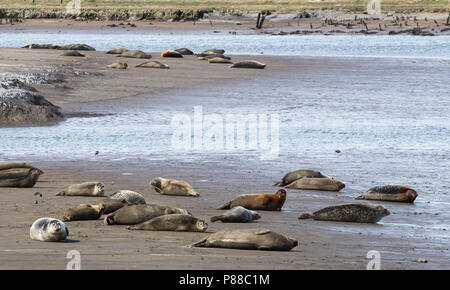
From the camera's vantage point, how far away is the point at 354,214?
9.12 m

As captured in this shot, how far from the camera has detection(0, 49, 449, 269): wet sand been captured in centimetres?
694

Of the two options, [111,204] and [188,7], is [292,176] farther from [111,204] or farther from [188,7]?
[188,7]

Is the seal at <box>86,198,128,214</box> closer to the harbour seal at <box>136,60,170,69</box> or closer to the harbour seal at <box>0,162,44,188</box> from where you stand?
the harbour seal at <box>0,162,44,188</box>

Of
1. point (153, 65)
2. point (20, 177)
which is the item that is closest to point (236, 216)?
point (20, 177)

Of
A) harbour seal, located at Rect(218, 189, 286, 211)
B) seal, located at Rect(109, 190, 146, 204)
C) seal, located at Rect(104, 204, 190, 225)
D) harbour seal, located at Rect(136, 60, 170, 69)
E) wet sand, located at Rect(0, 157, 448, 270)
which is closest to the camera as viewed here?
wet sand, located at Rect(0, 157, 448, 270)

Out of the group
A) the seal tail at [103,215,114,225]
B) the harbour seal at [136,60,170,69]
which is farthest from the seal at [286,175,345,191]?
the harbour seal at [136,60,170,69]

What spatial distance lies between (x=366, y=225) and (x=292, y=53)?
3266 cm

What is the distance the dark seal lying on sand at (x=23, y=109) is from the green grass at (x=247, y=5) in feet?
216

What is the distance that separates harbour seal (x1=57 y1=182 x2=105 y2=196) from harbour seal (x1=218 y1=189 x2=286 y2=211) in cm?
145

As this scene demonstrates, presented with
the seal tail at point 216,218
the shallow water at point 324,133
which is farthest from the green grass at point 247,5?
the seal tail at point 216,218

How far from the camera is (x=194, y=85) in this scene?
25.2m

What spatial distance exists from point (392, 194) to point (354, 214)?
1.32 metres

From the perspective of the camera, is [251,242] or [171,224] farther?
[171,224]
